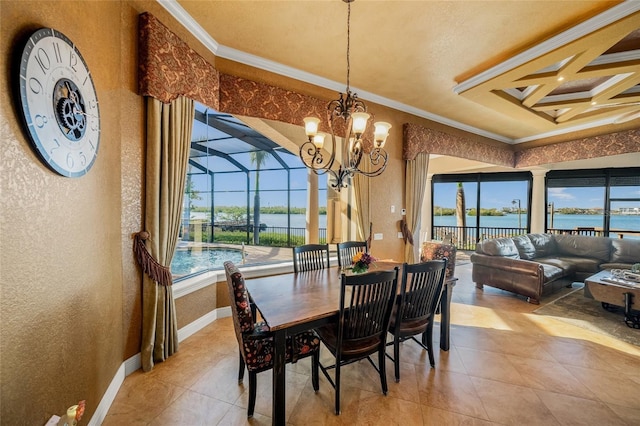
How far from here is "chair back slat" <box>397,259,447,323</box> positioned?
2.11m

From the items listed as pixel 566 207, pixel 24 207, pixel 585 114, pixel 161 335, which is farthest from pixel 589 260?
pixel 24 207

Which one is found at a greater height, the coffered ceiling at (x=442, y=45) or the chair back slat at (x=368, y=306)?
the coffered ceiling at (x=442, y=45)

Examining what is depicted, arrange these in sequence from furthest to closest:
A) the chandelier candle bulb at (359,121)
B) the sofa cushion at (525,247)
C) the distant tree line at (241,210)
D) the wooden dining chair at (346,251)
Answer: the sofa cushion at (525,247) < the distant tree line at (241,210) < the wooden dining chair at (346,251) < the chandelier candle bulb at (359,121)

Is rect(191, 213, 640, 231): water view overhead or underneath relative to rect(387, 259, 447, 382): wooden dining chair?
overhead

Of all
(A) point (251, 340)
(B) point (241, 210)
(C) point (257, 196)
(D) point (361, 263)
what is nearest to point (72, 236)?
(A) point (251, 340)

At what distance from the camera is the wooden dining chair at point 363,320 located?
5.95 feet

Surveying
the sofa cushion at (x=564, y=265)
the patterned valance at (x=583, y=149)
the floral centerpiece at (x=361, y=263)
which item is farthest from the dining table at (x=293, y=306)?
the patterned valance at (x=583, y=149)

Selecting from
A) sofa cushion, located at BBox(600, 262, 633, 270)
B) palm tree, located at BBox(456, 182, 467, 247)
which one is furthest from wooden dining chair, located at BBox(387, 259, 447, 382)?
palm tree, located at BBox(456, 182, 467, 247)

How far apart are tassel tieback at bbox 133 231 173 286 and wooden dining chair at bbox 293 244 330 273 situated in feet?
4.16

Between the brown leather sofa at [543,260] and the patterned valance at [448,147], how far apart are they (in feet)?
6.33

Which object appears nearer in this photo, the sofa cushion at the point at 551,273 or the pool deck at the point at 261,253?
the pool deck at the point at 261,253

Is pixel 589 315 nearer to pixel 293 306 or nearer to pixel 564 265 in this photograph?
pixel 564 265

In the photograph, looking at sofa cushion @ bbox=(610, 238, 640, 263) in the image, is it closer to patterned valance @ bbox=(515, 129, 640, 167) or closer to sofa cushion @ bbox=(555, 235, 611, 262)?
sofa cushion @ bbox=(555, 235, 611, 262)

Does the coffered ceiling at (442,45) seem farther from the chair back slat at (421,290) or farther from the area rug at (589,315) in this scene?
the area rug at (589,315)
